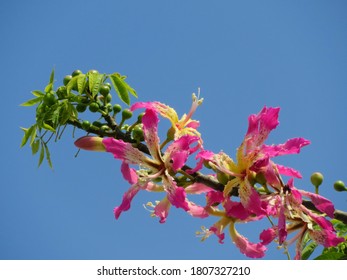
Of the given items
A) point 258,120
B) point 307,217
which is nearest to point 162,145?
point 258,120

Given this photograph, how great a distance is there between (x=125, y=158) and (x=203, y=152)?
36 cm

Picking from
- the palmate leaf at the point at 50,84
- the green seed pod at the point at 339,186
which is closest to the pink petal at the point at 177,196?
the palmate leaf at the point at 50,84

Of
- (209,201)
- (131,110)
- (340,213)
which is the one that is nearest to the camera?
(340,213)

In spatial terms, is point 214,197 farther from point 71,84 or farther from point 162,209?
point 71,84

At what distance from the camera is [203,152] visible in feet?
6.11

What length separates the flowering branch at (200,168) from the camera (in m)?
1.81

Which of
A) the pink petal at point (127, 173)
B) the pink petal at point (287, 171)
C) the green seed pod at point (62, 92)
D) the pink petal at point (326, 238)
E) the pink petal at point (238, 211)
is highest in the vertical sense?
the green seed pod at point (62, 92)

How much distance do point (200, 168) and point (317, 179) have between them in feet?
2.05

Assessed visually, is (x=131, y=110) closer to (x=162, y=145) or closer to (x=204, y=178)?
(x=162, y=145)

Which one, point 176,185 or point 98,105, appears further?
point 98,105

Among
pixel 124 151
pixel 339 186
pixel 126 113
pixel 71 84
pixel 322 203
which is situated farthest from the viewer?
pixel 339 186

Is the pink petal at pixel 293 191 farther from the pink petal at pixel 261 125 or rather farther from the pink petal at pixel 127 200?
the pink petal at pixel 127 200

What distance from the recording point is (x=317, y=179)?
Result: 205cm

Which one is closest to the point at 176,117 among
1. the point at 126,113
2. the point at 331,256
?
the point at 126,113
